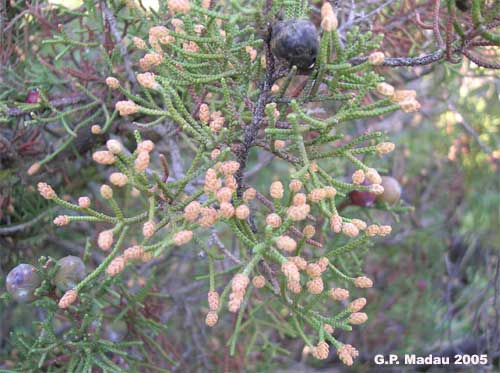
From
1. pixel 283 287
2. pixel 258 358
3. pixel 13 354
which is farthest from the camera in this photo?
pixel 258 358

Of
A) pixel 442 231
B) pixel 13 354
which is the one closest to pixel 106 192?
pixel 13 354

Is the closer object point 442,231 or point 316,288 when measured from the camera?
point 316,288

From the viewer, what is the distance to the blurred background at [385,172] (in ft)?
6.57

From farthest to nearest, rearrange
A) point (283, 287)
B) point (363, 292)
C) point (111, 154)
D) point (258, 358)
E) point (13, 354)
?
point (363, 292) < point (258, 358) < point (13, 354) < point (283, 287) < point (111, 154)

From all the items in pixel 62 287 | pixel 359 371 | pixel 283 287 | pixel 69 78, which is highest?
pixel 69 78

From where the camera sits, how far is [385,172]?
232 centimetres

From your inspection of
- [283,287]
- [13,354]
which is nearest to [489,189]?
[283,287]

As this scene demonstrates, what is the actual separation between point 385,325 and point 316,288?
6.99 feet

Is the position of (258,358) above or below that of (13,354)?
below

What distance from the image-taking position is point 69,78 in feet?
6.70

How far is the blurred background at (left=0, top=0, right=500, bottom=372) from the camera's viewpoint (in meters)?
2.00

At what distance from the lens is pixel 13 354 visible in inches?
88.0

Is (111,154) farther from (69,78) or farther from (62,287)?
(69,78)

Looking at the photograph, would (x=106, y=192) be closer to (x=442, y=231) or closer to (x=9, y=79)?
(x=9, y=79)
